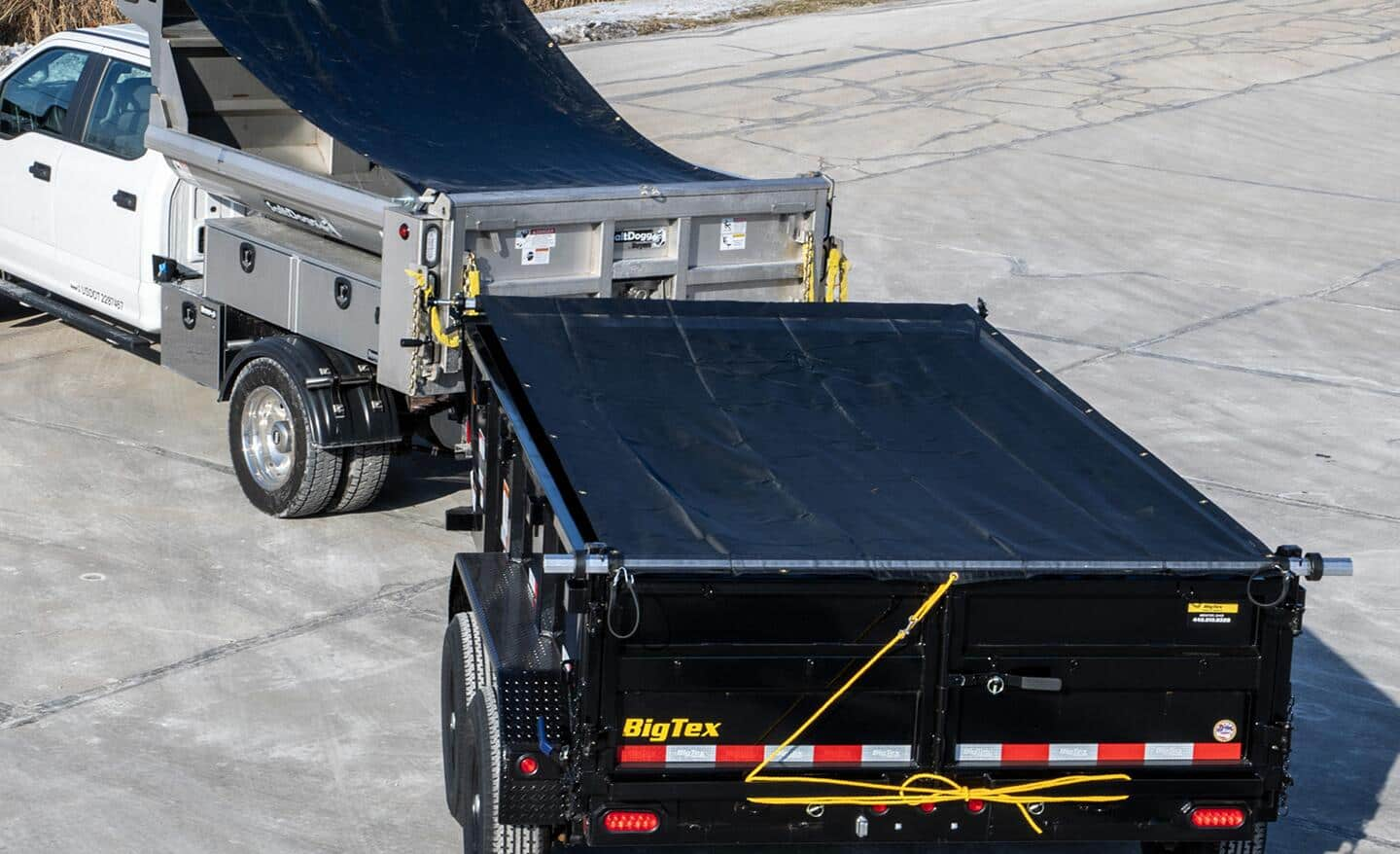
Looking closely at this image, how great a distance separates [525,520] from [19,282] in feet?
21.8

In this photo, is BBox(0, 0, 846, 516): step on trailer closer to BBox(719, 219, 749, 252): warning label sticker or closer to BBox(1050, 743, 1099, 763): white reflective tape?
BBox(719, 219, 749, 252): warning label sticker

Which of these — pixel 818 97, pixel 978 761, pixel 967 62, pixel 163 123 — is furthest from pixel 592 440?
pixel 967 62

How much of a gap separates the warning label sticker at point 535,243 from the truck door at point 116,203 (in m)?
2.76

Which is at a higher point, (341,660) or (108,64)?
(108,64)

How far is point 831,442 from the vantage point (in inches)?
242

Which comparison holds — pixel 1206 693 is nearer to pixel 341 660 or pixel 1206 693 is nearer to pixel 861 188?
pixel 341 660

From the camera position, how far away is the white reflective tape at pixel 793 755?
5.05 m

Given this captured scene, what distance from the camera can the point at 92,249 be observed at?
10555 mm

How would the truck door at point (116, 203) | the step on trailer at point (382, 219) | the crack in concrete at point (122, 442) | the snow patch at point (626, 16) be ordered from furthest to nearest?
the snow patch at point (626, 16) < the crack in concrete at point (122, 442) < the truck door at point (116, 203) < the step on trailer at point (382, 219)

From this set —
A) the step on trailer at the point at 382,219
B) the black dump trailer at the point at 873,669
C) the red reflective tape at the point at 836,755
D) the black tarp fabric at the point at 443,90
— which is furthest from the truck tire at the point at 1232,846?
the black tarp fabric at the point at 443,90

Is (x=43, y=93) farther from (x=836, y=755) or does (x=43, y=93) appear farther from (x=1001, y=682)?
(x=1001, y=682)

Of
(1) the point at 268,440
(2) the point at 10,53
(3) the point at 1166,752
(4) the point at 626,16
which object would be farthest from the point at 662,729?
(4) the point at 626,16

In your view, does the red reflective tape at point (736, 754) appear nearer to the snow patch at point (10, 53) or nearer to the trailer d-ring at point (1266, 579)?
the trailer d-ring at point (1266, 579)

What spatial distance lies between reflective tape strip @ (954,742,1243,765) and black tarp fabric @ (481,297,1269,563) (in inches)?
20.7
